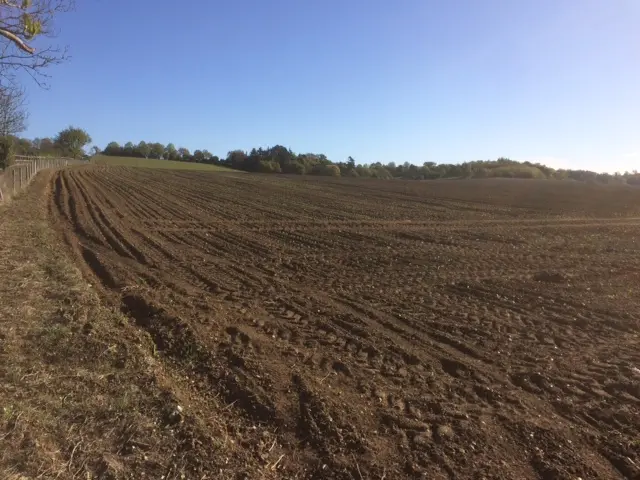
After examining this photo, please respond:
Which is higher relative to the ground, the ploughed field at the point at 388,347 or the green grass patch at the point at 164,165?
the ploughed field at the point at 388,347

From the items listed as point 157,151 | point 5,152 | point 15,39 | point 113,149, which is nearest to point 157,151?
point 157,151

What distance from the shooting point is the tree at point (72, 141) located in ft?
361

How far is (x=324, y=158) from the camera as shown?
99938mm

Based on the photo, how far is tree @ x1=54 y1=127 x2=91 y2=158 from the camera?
11006cm

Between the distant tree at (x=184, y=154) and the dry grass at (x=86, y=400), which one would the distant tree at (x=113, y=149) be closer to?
the distant tree at (x=184, y=154)

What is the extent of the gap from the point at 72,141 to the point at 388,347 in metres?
122

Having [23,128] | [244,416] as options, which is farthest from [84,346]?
[23,128]

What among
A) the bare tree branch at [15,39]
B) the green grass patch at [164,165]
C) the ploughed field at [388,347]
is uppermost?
the bare tree branch at [15,39]

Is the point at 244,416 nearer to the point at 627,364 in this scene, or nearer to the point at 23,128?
the point at 627,364

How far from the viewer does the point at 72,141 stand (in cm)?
A: 11369

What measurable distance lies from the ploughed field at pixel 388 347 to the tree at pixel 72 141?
106 m

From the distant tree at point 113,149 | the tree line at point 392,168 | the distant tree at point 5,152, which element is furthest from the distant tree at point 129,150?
the distant tree at point 5,152

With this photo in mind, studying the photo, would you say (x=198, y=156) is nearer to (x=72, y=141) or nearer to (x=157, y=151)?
(x=157, y=151)

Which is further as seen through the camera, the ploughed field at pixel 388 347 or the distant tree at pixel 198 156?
the distant tree at pixel 198 156
